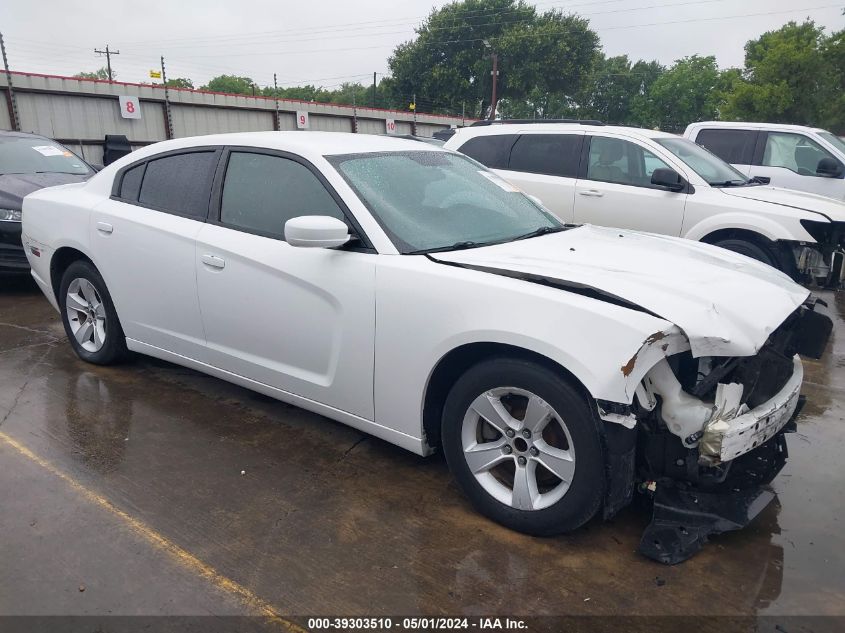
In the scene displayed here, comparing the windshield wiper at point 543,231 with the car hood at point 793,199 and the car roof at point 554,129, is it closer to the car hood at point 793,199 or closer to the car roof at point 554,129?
the car hood at point 793,199

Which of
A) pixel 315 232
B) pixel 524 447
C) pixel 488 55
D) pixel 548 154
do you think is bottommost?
pixel 524 447

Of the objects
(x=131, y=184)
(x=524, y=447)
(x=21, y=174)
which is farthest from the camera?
(x=21, y=174)

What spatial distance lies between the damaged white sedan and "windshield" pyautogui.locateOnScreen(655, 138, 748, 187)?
343cm

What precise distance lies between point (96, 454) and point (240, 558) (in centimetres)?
135

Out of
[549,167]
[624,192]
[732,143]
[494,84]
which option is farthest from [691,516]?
[494,84]

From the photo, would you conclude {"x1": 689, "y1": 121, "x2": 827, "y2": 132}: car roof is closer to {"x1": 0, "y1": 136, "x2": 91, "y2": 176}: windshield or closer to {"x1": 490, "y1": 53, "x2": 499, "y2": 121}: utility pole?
{"x1": 0, "y1": 136, "x2": 91, "y2": 176}: windshield

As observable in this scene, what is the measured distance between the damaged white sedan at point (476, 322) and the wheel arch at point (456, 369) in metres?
0.01

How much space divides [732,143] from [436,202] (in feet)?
24.3

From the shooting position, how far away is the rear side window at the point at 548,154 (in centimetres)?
717

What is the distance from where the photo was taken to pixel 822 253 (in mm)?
6105

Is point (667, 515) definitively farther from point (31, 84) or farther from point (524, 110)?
point (524, 110)

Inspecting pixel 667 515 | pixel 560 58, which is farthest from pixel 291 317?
pixel 560 58

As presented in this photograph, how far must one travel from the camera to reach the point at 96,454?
352cm

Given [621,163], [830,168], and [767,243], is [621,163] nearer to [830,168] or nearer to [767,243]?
[767,243]
